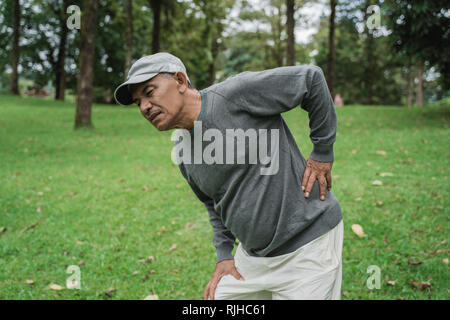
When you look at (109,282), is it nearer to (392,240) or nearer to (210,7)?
(392,240)

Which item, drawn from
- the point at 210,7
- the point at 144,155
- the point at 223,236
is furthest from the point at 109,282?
the point at 210,7

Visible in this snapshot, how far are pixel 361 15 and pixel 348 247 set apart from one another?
26358 millimetres

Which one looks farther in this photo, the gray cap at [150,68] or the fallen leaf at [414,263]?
the fallen leaf at [414,263]

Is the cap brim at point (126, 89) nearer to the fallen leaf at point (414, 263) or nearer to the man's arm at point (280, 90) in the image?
the man's arm at point (280, 90)

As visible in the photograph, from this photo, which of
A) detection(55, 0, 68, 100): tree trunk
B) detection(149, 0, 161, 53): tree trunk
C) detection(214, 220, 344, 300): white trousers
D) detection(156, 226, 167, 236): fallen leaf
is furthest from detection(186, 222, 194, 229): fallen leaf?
detection(55, 0, 68, 100): tree trunk

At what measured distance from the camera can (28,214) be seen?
5.57 metres

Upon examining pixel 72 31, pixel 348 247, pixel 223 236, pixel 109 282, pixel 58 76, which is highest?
pixel 72 31

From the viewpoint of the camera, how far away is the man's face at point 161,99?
1.68 m

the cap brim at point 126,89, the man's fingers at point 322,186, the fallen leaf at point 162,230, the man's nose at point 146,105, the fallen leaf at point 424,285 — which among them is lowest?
the fallen leaf at point 424,285

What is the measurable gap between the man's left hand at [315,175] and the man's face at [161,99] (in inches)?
26.1

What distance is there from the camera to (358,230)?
14.9ft

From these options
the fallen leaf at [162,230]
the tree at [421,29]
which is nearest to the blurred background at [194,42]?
the tree at [421,29]

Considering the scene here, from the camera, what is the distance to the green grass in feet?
12.5

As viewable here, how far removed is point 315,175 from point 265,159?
0.27 metres
